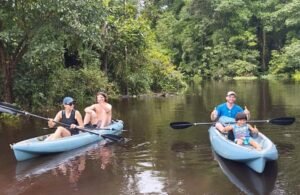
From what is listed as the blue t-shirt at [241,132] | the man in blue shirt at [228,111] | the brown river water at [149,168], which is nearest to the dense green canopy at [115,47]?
the brown river water at [149,168]

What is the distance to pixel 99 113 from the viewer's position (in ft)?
36.6

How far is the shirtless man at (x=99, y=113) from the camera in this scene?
10852 mm

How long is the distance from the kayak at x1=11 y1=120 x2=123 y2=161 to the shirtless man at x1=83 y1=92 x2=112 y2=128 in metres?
0.31

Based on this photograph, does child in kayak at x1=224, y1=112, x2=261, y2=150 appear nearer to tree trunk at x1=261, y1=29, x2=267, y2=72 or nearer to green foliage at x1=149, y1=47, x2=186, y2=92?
green foliage at x1=149, y1=47, x2=186, y2=92

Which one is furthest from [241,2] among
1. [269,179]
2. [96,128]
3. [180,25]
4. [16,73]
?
[269,179]

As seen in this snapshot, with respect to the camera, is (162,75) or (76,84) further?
(162,75)

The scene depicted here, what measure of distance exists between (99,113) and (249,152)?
4621mm

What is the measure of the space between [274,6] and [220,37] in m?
6.47

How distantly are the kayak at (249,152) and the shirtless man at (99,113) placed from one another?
10.4 ft

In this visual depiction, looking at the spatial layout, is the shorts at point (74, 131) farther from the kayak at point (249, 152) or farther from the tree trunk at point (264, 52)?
the tree trunk at point (264, 52)

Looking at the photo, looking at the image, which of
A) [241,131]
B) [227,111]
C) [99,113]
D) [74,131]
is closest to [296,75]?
[99,113]

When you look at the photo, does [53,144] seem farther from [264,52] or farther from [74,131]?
[264,52]

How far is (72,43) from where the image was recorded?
17406mm

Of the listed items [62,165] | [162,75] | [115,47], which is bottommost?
[62,165]
